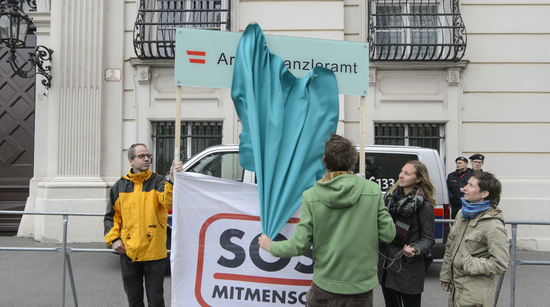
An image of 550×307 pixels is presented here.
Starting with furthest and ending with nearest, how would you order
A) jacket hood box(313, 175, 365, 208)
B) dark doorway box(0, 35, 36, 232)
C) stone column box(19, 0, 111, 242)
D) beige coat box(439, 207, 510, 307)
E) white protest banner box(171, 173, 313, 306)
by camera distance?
1. dark doorway box(0, 35, 36, 232)
2. stone column box(19, 0, 111, 242)
3. white protest banner box(171, 173, 313, 306)
4. beige coat box(439, 207, 510, 307)
5. jacket hood box(313, 175, 365, 208)

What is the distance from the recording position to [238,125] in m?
8.03

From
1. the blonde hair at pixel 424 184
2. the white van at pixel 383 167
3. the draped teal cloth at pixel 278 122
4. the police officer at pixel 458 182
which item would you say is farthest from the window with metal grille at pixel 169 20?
the blonde hair at pixel 424 184

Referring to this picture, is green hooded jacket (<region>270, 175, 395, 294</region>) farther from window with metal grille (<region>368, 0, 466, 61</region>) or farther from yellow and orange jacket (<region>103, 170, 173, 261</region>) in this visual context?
window with metal grille (<region>368, 0, 466, 61</region>)

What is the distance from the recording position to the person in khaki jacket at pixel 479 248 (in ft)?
8.82

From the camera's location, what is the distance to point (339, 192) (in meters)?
2.25

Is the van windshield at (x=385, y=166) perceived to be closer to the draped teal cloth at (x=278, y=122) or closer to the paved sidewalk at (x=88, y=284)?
the paved sidewalk at (x=88, y=284)

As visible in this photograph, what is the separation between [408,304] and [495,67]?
6.67 meters

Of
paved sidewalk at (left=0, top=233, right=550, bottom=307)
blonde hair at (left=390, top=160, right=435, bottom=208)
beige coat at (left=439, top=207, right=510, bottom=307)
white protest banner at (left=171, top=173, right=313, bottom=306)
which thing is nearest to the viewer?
beige coat at (left=439, top=207, right=510, bottom=307)

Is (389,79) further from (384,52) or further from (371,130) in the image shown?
(371,130)

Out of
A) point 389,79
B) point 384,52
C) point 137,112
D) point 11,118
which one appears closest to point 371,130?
point 389,79

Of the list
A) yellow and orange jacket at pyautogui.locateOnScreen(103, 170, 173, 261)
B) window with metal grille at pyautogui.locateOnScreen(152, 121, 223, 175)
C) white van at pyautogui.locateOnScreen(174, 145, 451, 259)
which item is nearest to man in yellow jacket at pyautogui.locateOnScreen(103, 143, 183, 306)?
yellow and orange jacket at pyautogui.locateOnScreen(103, 170, 173, 261)

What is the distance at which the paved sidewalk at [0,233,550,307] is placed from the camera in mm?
4852

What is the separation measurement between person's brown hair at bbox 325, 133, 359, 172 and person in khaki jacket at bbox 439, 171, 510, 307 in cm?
106

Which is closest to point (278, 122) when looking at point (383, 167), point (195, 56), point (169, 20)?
point (195, 56)
